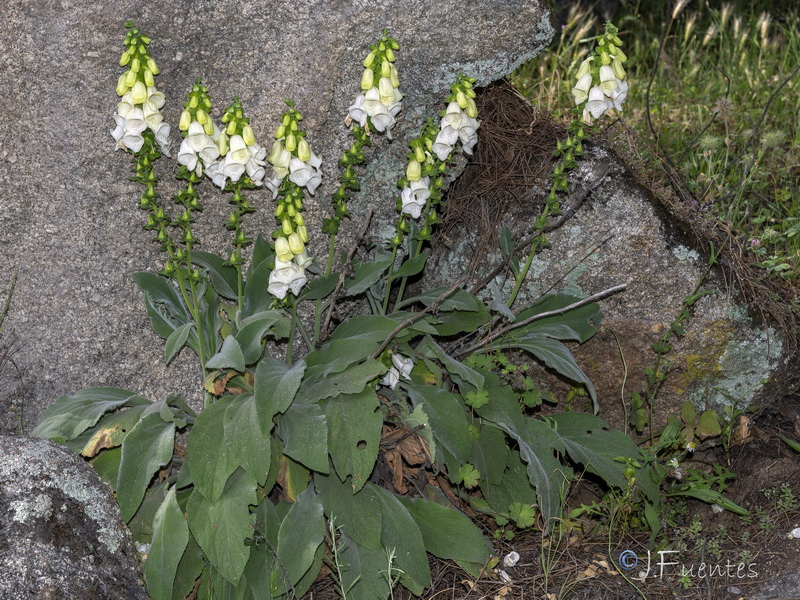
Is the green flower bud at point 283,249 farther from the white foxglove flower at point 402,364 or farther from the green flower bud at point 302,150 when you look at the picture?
the white foxglove flower at point 402,364

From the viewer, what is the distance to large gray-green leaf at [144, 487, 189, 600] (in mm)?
2887

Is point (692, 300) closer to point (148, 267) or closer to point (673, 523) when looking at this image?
point (673, 523)

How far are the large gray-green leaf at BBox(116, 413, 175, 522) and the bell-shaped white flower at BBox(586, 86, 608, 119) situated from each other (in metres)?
1.96

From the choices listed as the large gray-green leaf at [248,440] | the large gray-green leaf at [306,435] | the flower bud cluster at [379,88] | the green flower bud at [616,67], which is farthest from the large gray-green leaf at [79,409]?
the green flower bud at [616,67]

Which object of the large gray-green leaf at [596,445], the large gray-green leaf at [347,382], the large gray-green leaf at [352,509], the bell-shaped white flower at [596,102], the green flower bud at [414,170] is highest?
the bell-shaped white flower at [596,102]

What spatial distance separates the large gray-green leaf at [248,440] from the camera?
112 inches

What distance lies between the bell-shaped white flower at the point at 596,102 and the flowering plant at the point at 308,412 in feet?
0.45

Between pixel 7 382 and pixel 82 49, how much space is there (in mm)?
1413

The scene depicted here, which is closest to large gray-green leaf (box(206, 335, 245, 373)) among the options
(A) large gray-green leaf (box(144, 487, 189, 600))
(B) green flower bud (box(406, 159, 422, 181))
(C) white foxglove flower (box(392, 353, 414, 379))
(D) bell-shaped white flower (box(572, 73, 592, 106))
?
(A) large gray-green leaf (box(144, 487, 189, 600))

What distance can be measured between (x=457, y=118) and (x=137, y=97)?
1.14 meters

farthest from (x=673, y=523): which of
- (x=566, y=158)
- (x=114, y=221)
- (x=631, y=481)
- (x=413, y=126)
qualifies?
(x=114, y=221)

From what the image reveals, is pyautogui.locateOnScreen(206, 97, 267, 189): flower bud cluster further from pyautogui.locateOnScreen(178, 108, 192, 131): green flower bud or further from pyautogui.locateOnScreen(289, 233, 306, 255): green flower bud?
pyautogui.locateOnScreen(289, 233, 306, 255): green flower bud

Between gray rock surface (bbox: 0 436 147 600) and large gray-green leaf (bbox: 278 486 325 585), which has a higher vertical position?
gray rock surface (bbox: 0 436 147 600)

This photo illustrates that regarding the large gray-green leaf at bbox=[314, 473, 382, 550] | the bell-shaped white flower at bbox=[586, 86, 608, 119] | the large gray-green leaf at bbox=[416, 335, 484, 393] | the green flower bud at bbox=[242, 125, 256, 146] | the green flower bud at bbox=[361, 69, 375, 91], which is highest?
the green flower bud at bbox=[361, 69, 375, 91]
